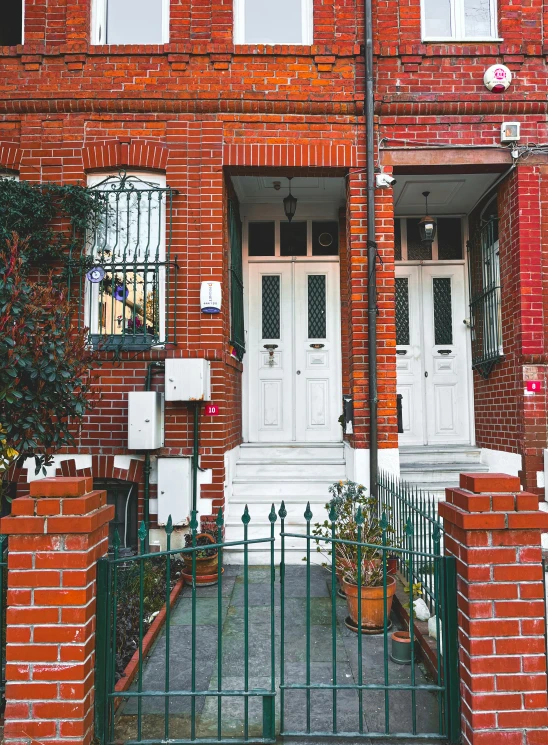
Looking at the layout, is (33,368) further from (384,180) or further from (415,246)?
(415,246)

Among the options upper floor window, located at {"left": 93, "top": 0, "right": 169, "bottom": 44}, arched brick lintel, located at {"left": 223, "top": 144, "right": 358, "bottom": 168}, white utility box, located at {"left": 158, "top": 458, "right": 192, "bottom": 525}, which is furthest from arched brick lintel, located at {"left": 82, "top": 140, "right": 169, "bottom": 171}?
white utility box, located at {"left": 158, "top": 458, "right": 192, "bottom": 525}

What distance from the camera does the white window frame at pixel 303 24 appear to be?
253 inches

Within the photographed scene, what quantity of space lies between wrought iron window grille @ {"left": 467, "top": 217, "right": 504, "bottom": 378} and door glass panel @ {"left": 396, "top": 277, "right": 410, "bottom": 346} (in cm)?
91

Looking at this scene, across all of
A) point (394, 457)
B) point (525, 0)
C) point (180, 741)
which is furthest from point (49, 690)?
point (525, 0)

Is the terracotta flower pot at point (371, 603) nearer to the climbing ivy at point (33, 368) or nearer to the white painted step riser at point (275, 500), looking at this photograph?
the white painted step riser at point (275, 500)

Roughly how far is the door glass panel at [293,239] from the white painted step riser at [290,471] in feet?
9.94

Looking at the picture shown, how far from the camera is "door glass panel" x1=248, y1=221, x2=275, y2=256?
7.75m

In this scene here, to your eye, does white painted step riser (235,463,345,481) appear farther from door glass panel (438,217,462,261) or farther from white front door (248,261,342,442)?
door glass panel (438,217,462,261)

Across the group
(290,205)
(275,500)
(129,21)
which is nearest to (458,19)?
(290,205)

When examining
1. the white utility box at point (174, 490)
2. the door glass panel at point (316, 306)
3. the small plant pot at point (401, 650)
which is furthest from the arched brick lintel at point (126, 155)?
the small plant pot at point (401, 650)

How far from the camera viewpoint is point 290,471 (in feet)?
22.1

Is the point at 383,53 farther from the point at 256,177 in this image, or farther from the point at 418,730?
the point at 418,730

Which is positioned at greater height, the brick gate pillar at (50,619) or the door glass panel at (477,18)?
the door glass panel at (477,18)

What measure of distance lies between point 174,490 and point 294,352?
8.83 feet
